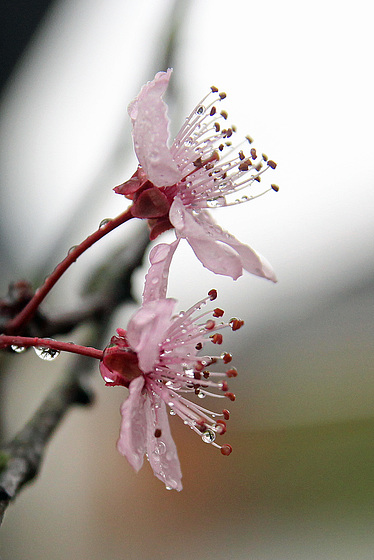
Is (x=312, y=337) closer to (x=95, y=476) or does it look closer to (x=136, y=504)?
(x=136, y=504)

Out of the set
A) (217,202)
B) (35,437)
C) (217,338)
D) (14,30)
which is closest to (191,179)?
(217,202)

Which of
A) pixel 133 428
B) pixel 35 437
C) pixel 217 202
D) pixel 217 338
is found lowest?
pixel 35 437

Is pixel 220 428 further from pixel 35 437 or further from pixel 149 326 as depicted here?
pixel 35 437

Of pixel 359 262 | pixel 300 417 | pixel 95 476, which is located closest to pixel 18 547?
pixel 95 476

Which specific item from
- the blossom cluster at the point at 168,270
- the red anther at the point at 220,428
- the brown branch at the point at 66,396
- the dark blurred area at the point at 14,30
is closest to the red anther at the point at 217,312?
the blossom cluster at the point at 168,270

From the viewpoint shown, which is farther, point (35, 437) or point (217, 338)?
point (35, 437)

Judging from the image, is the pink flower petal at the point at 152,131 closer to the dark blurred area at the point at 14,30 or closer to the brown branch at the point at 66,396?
the brown branch at the point at 66,396
